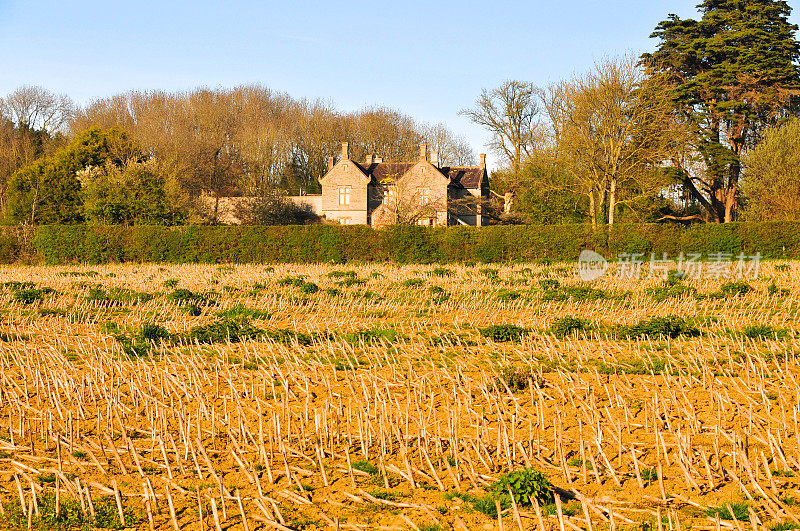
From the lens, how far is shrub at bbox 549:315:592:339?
1141cm

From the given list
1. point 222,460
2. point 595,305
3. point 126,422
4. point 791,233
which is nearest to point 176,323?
point 126,422

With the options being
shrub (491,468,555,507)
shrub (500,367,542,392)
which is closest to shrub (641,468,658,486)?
shrub (491,468,555,507)

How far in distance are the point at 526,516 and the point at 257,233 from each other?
3099cm

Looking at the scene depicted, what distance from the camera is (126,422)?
6.80 metres

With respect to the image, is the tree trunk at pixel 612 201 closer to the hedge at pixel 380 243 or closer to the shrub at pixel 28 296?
the hedge at pixel 380 243

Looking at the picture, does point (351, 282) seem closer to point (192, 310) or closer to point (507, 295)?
point (507, 295)

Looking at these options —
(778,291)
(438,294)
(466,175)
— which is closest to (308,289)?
(438,294)

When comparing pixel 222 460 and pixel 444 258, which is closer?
pixel 222 460

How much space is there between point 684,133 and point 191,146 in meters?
41.0

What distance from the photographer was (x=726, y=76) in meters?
44.2

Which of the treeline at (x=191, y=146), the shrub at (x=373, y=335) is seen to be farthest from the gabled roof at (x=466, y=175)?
the shrub at (x=373, y=335)

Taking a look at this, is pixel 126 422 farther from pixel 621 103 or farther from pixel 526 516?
pixel 621 103

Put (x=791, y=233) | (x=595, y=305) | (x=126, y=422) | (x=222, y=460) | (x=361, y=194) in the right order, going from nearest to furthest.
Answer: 1. (x=222, y=460)
2. (x=126, y=422)
3. (x=595, y=305)
4. (x=791, y=233)
5. (x=361, y=194)

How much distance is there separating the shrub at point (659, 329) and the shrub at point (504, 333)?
1597 millimetres
